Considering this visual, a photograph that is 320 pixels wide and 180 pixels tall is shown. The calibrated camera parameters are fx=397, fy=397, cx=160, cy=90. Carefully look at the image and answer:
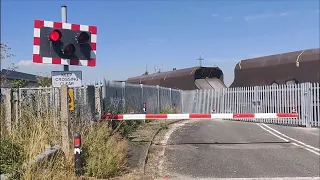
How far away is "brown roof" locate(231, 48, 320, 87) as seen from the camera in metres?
17.2

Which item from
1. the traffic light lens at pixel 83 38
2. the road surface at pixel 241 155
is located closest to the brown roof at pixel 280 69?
the road surface at pixel 241 155

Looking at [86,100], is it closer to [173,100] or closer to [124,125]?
[124,125]

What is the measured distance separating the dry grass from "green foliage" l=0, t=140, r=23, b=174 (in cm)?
9

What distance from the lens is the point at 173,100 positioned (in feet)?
86.8

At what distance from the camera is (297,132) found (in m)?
15.8

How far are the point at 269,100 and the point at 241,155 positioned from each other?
10.4 meters

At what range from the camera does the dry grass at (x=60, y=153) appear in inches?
242

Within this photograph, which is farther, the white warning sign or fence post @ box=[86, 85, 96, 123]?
fence post @ box=[86, 85, 96, 123]

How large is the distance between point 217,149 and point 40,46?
5.99 m

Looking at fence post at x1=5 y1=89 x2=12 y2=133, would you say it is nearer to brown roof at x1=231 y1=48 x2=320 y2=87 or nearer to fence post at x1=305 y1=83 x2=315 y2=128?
brown roof at x1=231 y1=48 x2=320 y2=87

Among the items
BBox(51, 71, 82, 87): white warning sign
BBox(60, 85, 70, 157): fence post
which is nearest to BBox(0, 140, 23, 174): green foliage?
BBox(60, 85, 70, 157): fence post

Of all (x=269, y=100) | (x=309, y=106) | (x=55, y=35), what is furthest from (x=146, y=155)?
(x=269, y=100)

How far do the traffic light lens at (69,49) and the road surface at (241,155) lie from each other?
3.11 meters

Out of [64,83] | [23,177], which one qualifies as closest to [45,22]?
[64,83]
